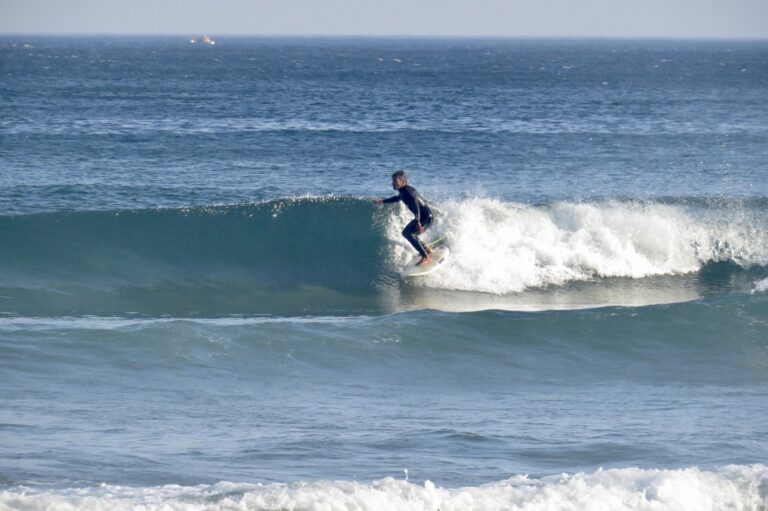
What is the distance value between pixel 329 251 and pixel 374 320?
5707 mm

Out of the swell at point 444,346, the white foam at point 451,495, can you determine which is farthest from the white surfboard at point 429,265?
the white foam at point 451,495

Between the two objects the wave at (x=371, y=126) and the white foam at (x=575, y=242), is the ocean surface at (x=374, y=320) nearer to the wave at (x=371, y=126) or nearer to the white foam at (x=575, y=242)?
the white foam at (x=575, y=242)

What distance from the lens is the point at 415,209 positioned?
15555 mm

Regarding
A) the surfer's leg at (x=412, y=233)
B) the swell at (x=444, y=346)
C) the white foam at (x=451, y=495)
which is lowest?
the swell at (x=444, y=346)

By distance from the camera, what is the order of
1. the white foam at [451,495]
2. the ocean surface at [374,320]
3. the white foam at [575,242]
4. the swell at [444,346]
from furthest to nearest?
the white foam at [575,242]
the swell at [444,346]
the ocean surface at [374,320]
the white foam at [451,495]

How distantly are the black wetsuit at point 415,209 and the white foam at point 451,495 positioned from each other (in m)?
7.84

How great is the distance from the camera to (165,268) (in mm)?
18234

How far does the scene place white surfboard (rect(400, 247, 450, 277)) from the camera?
56.0 feet

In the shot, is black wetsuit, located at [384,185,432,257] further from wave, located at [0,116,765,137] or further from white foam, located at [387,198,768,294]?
wave, located at [0,116,765,137]

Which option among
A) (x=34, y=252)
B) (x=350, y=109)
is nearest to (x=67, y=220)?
(x=34, y=252)

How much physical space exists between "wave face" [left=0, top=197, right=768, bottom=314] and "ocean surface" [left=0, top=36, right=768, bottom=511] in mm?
59

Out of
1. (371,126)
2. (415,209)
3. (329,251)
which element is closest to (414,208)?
(415,209)

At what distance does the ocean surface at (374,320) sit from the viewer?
8.23 metres

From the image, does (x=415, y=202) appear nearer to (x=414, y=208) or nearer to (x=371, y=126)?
(x=414, y=208)
